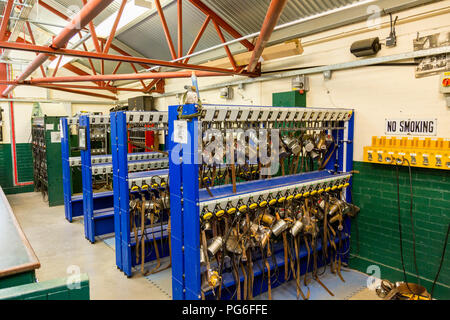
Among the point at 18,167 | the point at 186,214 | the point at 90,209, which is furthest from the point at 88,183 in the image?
the point at 18,167

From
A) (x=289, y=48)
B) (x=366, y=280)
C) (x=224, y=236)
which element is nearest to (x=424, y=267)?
(x=366, y=280)

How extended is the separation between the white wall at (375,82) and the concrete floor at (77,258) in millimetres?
2250

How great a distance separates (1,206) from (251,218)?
268 cm

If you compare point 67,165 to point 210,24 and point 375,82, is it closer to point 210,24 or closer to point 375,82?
point 210,24

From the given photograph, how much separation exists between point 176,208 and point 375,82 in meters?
3.03

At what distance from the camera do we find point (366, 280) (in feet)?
13.6

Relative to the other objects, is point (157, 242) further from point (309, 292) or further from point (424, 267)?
point (424, 267)

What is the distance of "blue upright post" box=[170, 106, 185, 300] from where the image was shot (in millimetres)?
3090

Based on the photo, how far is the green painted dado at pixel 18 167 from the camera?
937 cm

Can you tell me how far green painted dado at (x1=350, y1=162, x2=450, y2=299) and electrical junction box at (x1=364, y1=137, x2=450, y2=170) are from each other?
0.18 m

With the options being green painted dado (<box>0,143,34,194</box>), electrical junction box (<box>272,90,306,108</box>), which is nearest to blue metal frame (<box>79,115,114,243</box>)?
electrical junction box (<box>272,90,306,108</box>)

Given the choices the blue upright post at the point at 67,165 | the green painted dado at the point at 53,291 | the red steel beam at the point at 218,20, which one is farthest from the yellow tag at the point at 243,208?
the blue upright post at the point at 67,165

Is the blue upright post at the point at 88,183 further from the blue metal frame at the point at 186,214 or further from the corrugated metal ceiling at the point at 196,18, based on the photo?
the blue metal frame at the point at 186,214

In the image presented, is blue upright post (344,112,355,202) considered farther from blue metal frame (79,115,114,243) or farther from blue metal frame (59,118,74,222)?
blue metal frame (59,118,74,222)
